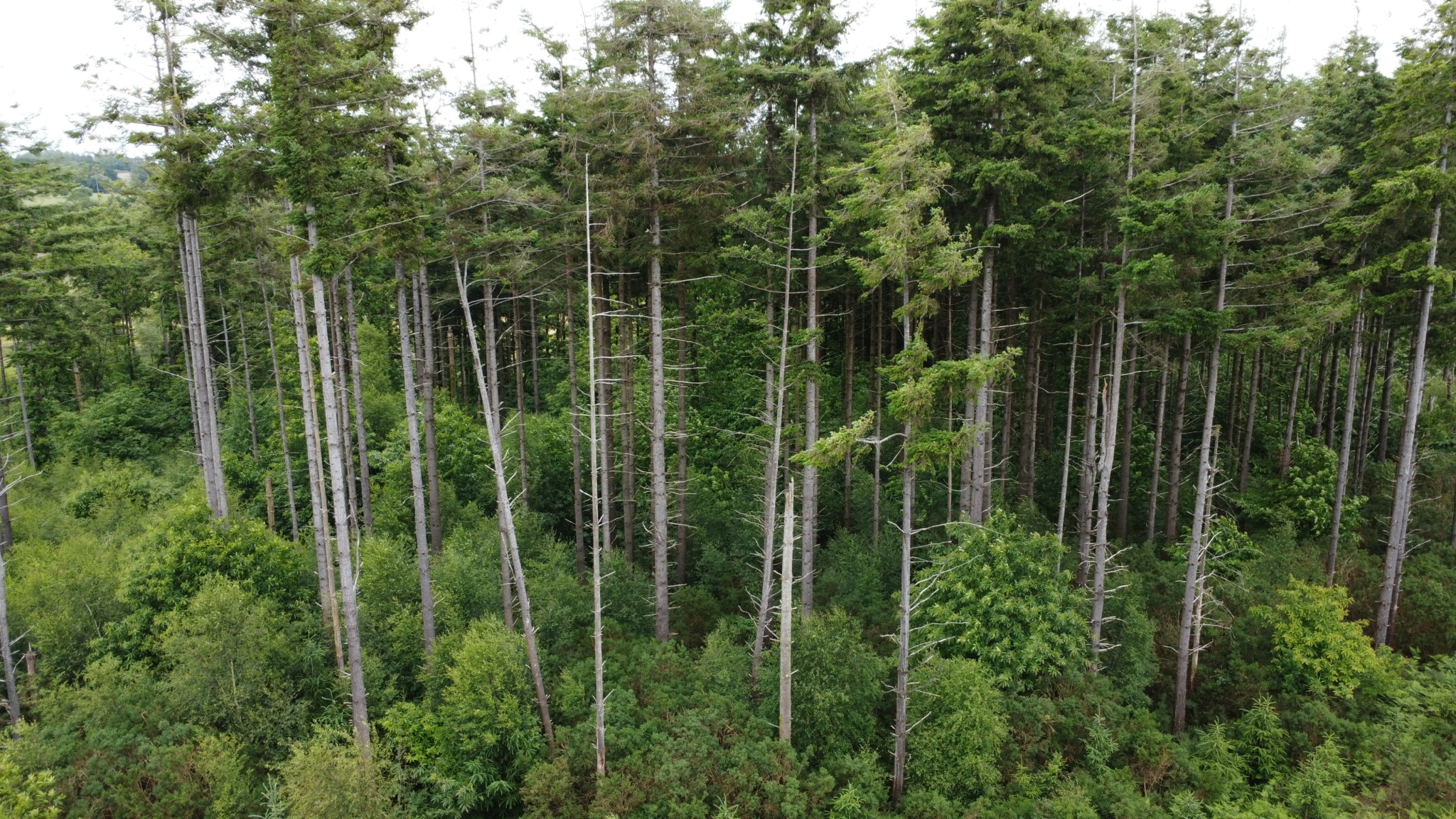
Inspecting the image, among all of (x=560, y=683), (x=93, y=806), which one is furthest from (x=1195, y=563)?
(x=93, y=806)

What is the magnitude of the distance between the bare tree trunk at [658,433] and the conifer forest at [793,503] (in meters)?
0.11

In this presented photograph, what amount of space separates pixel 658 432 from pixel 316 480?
23.1ft

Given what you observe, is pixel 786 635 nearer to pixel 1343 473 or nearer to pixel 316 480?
pixel 316 480

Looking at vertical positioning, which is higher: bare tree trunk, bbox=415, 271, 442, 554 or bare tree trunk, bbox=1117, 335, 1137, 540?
bare tree trunk, bbox=415, 271, 442, 554

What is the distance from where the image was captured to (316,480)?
13.7 meters

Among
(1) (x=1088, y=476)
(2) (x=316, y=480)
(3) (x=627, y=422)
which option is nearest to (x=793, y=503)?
(3) (x=627, y=422)

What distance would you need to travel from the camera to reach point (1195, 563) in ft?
46.1

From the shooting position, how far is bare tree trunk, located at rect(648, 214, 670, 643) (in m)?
14.4

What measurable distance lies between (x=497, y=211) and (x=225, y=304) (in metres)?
A: 20.3

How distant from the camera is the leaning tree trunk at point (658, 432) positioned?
567 inches

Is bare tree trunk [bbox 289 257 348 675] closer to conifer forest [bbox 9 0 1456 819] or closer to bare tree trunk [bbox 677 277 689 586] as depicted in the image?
conifer forest [bbox 9 0 1456 819]

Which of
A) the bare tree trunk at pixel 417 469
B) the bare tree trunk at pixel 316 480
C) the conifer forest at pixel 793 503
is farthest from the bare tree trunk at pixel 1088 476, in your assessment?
the bare tree trunk at pixel 316 480

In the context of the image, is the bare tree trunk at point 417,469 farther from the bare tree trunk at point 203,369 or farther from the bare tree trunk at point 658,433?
the bare tree trunk at point 203,369

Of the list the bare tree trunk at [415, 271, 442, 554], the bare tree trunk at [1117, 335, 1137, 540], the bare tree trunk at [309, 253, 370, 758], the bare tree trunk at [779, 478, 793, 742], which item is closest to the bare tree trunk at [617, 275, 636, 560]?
the bare tree trunk at [415, 271, 442, 554]
